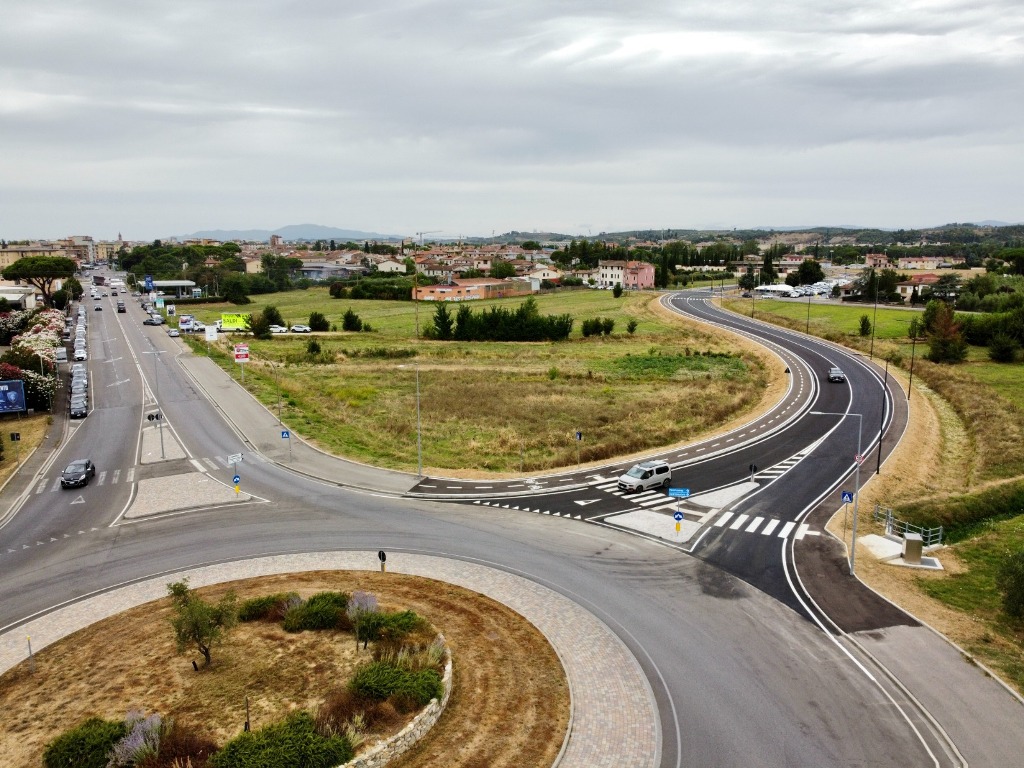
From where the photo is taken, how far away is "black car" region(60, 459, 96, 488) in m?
33.8

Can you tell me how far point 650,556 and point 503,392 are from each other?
33262 mm

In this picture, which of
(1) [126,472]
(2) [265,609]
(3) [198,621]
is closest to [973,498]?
(2) [265,609]

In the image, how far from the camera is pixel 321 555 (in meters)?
26.2

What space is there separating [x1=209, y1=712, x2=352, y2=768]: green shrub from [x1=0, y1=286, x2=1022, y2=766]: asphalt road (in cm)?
750

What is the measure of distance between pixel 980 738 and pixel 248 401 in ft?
160

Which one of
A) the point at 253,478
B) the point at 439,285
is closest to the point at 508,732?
the point at 253,478

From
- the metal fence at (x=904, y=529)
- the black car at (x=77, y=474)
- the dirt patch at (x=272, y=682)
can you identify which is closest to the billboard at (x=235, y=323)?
the black car at (x=77, y=474)

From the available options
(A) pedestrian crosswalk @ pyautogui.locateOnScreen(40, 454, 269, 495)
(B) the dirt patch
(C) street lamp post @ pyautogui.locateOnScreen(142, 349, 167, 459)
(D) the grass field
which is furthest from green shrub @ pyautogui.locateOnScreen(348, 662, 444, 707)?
(C) street lamp post @ pyautogui.locateOnScreen(142, 349, 167, 459)

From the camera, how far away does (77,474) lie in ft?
112

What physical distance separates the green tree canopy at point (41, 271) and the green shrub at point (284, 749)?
12498cm

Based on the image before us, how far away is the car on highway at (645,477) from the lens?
33.3 m

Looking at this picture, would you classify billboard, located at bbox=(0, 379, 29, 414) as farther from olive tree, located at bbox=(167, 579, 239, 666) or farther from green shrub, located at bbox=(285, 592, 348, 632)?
green shrub, located at bbox=(285, 592, 348, 632)

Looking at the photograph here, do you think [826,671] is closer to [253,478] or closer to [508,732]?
[508,732]

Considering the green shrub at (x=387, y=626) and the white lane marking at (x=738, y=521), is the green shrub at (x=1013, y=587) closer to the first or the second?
the white lane marking at (x=738, y=521)
